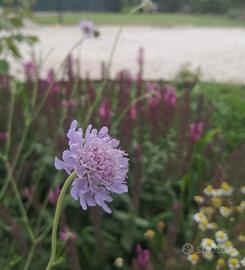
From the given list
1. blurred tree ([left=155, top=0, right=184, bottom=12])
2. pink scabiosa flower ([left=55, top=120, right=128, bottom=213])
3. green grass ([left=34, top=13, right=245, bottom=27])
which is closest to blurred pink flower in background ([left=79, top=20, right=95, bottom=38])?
pink scabiosa flower ([left=55, top=120, right=128, bottom=213])

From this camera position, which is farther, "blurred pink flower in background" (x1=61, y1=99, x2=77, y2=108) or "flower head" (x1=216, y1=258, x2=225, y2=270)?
"blurred pink flower in background" (x1=61, y1=99, x2=77, y2=108)

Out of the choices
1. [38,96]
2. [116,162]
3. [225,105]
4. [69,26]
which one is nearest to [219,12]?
[69,26]

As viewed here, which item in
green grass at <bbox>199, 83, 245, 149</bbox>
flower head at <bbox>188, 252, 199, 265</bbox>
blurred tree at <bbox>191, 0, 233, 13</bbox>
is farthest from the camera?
blurred tree at <bbox>191, 0, 233, 13</bbox>

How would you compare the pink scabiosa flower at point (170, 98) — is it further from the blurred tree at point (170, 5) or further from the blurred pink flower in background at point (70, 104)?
the blurred tree at point (170, 5)

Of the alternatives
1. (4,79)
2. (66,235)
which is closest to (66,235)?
(66,235)

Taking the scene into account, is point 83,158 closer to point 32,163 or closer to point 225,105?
point 32,163

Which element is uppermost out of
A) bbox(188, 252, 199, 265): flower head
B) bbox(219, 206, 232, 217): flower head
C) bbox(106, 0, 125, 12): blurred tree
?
bbox(188, 252, 199, 265): flower head

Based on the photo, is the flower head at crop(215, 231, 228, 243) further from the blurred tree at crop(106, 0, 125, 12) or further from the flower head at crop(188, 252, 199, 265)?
the blurred tree at crop(106, 0, 125, 12)
